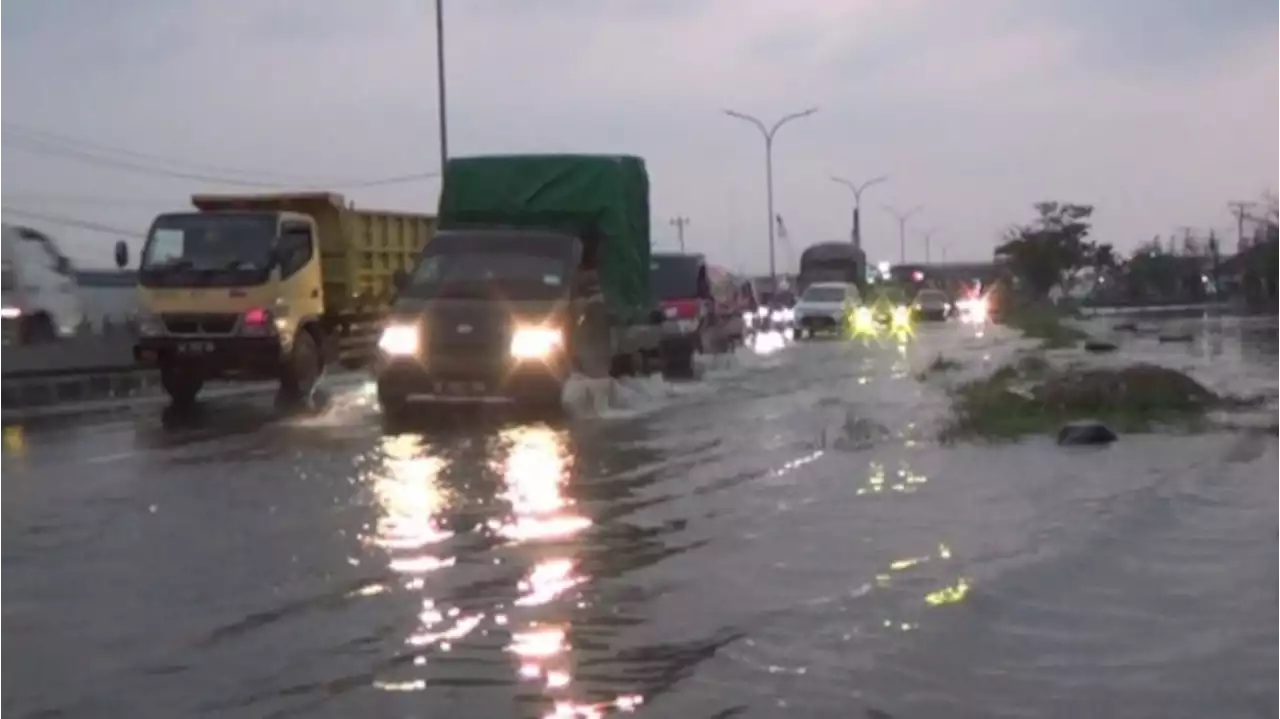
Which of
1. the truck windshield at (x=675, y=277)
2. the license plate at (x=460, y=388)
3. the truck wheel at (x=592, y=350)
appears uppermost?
the truck windshield at (x=675, y=277)

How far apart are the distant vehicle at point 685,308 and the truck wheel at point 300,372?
6.15m

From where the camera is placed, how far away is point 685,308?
33.5 meters

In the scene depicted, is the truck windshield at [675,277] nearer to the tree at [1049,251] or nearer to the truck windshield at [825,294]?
the truck windshield at [825,294]

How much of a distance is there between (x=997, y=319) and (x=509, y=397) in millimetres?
60286

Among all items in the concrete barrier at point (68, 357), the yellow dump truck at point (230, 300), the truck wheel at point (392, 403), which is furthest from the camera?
the concrete barrier at point (68, 357)

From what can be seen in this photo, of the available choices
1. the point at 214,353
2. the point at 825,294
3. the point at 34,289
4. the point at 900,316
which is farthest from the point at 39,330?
the point at 900,316

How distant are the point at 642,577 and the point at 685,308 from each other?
23.4m

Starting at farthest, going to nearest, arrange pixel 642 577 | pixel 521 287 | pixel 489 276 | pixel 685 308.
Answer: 1. pixel 685 308
2. pixel 489 276
3. pixel 521 287
4. pixel 642 577

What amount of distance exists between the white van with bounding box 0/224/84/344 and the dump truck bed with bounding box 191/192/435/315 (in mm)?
8200

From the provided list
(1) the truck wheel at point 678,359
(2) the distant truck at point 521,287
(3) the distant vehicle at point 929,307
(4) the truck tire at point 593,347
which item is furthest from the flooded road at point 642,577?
(3) the distant vehicle at point 929,307

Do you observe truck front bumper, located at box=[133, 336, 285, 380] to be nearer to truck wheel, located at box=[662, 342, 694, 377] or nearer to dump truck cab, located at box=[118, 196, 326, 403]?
dump truck cab, located at box=[118, 196, 326, 403]

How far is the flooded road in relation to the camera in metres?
7.51

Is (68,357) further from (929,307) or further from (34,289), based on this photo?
(929,307)

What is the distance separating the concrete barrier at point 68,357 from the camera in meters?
32.2
